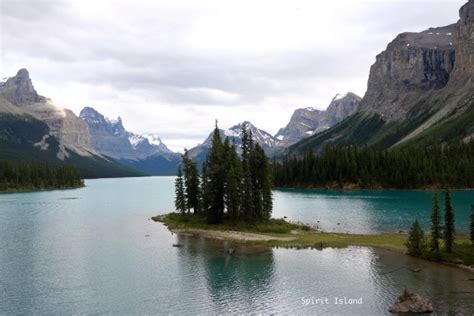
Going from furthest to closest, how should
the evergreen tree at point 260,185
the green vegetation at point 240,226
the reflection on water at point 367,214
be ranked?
the evergreen tree at point 260,185 < the reflection on water at point 367,214 < the green vegetation at point 240,226

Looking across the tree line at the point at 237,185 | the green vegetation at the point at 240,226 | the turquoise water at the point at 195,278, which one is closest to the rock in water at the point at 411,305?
the turquoise water at the point at 195,278

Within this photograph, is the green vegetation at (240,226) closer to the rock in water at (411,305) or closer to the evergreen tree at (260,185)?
the evergreen tree at (260,185)

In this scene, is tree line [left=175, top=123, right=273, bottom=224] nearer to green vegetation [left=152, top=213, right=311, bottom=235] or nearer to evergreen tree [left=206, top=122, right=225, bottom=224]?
evergreen tree [left=206, top=122, right=225, bottom=224]

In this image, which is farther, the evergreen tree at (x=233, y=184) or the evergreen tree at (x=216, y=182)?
the evergreen tree at (x=216, y=182)

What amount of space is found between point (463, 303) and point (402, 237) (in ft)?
130

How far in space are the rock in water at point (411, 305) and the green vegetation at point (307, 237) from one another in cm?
2080

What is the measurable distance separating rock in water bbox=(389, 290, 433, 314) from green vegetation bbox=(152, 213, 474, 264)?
20803mm

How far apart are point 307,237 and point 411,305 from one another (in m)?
42.0

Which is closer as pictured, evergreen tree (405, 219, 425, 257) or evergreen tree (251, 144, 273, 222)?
evergreen tree (405, 219, 425, 257)

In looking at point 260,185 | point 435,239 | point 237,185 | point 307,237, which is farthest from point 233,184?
point 435,239

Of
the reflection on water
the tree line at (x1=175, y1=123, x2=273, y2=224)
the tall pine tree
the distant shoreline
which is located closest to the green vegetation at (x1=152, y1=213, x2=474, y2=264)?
the distant shoreline

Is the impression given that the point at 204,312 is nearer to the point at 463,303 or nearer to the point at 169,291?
the point at 169,291

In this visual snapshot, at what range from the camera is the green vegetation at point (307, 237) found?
66.8 metres

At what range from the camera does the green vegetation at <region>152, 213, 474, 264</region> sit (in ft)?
219
